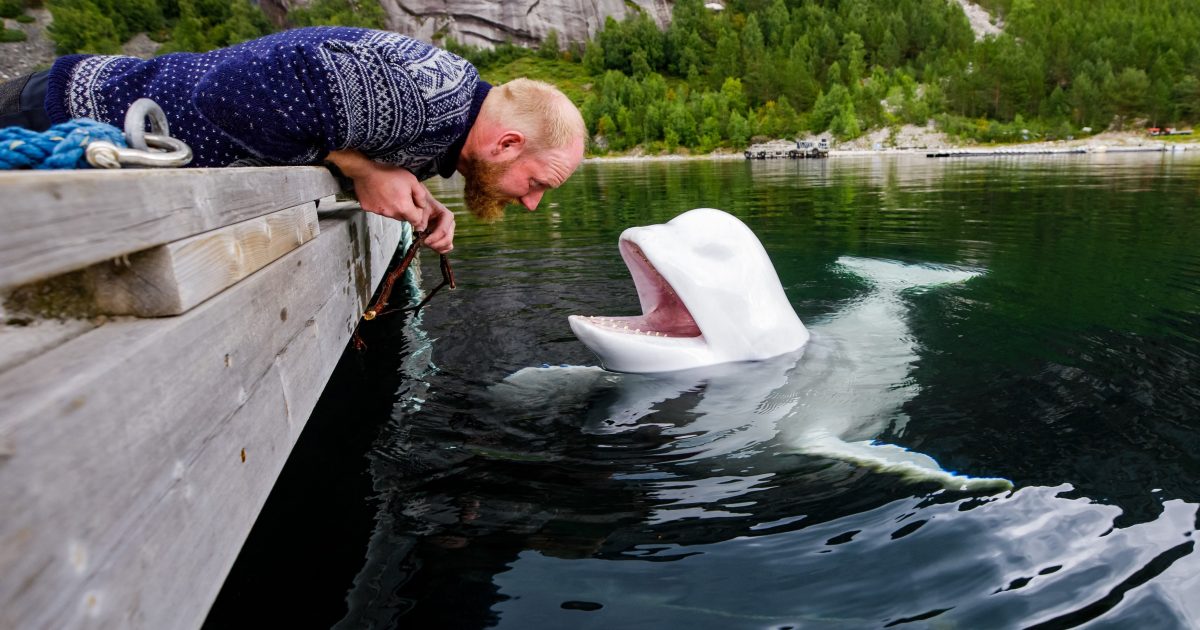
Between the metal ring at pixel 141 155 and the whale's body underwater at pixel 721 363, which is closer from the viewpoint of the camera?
the metal ring at pixel 141 155

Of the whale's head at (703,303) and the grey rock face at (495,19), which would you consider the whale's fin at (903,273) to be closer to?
the whale's head at (703,303)

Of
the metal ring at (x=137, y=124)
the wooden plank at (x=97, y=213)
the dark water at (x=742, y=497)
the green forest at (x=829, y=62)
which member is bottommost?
the dark water at (x=742, y=497)

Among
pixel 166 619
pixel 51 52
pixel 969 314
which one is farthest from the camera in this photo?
pixel 51 52

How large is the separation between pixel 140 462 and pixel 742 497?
2.02 m

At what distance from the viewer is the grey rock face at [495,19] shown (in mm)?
114875

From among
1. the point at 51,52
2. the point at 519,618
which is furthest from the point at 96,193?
the point at 51,52

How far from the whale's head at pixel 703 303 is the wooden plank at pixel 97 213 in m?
2.21

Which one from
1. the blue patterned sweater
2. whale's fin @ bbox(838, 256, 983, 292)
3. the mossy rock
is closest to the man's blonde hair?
the blue patterned sweater

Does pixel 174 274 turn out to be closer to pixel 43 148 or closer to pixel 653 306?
pixel 43 148

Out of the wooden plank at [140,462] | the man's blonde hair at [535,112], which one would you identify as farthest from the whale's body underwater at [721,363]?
the wooden plank at [140,462]

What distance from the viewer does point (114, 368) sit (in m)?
1.10

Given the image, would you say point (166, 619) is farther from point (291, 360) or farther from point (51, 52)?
point (51, 52)

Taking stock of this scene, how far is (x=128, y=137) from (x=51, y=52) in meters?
138

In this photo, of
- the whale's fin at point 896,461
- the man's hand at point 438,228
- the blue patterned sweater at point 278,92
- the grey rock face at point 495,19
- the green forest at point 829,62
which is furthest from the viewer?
the grey rock face at point 495,19
